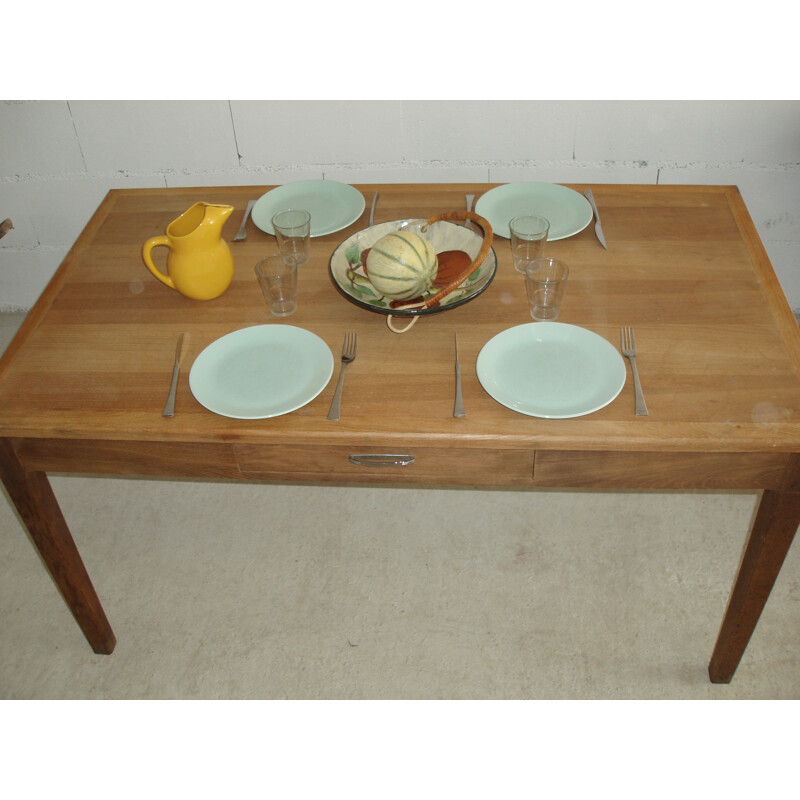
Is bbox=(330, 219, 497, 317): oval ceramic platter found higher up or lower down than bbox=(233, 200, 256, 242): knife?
higher up

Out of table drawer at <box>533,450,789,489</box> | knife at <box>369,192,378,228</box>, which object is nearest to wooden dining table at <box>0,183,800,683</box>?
table drawer at <box>533,450,789,489</box>

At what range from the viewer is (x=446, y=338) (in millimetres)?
1427

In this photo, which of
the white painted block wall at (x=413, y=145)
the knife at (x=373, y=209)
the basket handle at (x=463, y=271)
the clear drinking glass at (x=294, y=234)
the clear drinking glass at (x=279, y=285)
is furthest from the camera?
the white painted block wall at (x=413, y=145)

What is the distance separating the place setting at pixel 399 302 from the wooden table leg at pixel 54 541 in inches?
13.3

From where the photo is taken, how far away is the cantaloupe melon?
1.40 meters

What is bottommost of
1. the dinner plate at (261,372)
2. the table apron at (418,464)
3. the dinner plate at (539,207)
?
the table apron at (418,464)

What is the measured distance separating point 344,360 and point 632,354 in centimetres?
50

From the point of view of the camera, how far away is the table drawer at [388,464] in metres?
1.30

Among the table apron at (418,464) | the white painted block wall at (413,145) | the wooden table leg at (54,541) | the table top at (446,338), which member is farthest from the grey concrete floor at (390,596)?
the white painted block wall at (413,145)

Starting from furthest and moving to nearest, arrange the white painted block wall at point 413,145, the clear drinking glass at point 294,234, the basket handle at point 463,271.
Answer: the white painted block wall at point 413,145, the clear drinking glass at point 294,234, the basket handle at point 463,271

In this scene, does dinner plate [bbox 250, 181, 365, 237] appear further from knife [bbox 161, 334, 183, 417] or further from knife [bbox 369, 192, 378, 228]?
knife [bbox 161, 334, 183, 417]

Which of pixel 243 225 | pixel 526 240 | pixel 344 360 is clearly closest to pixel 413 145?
pixel 243 225

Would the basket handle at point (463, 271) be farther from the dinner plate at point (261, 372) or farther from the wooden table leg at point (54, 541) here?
the wooden table leg at point (54, 541)

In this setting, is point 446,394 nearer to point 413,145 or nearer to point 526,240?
point 526,240
